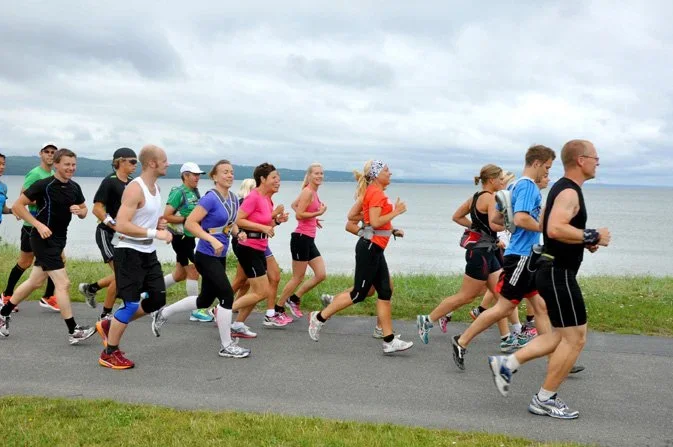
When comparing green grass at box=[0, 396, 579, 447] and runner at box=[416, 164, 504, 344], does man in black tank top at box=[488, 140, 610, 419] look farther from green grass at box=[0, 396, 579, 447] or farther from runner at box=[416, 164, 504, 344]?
runner at box=[416, 164, 504, 344]

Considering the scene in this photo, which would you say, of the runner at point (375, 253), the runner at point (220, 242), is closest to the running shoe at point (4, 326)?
the runner at point (220, 242)

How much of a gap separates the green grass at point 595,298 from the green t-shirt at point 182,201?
1590 millimetres

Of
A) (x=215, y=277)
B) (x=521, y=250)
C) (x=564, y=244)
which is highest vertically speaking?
(x=564, y=244)

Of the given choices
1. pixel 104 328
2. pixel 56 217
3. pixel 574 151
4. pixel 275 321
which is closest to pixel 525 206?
pixel 574 151

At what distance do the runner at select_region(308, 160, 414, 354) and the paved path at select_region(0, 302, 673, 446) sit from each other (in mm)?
268

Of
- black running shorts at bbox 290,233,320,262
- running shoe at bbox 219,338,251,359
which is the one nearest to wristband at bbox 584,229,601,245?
running shoe at bbox 219,338,251,359

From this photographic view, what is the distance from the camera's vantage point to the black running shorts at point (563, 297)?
16.8 ft

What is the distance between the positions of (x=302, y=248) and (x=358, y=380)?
3165mm

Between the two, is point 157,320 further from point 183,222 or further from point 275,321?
point 183,222

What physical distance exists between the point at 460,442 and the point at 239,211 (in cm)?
426

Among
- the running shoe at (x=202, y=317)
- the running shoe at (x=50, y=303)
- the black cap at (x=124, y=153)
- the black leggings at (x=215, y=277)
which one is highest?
the black cap at (x=124, y=153)

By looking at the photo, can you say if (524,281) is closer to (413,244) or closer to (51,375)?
(51,375)

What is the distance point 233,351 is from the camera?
6867mm

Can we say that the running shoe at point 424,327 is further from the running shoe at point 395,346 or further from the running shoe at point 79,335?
the running shoe at point 79,335
